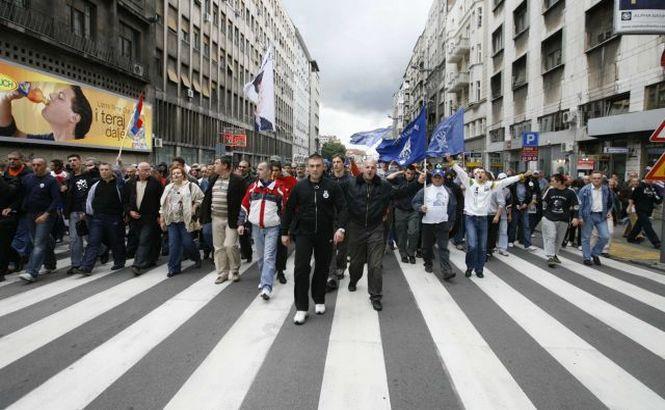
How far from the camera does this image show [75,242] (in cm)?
721

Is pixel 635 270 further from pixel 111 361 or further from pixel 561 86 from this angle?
pixel 561 86

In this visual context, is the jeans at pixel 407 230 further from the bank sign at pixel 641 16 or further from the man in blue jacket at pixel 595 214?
the bank sign at pixel 641 16

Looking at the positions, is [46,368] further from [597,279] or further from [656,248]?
[656,248]

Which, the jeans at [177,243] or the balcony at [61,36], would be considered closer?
the jeans at [177,243]

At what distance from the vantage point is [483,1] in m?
34.8

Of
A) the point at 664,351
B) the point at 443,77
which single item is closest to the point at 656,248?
the point at 664,351

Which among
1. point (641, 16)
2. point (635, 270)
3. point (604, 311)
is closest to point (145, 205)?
point (604, 311)

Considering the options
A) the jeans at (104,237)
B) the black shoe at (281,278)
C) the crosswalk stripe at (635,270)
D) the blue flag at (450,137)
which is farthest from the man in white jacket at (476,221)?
the jeans at (104,237)

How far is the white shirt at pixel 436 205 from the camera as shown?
7.06 meters

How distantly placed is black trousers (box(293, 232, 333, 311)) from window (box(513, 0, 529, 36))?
26408mm

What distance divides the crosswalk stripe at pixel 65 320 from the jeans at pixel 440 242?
14.9ft

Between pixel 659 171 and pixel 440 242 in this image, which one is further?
pixel 659 171

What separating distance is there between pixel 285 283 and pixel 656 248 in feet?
30.6

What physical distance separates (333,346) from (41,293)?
4.50m
